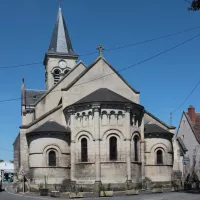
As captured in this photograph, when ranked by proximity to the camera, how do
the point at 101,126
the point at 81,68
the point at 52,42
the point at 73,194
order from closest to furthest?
the point at 73,194 → the point at 101,126 → the point at 81,68 → the point at 52,42

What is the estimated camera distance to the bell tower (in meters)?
52.8

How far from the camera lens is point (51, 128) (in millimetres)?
31750

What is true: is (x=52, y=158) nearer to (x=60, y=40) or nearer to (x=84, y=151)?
(x=84, y=151)

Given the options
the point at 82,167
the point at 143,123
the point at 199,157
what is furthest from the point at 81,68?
the point at 199,157

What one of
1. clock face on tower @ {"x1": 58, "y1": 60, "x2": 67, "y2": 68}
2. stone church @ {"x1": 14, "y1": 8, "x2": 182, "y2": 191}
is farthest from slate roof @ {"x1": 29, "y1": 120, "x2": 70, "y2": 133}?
clock face on tower @ {"x1": 58, "y1": 60, "x2": 67, "y2": 68}

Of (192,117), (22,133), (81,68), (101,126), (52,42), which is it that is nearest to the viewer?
(101,126)

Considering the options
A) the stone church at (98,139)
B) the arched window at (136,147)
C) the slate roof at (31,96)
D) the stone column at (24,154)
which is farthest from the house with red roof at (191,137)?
the slate roof at (31,96)

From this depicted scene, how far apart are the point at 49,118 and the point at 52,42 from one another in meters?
23.6

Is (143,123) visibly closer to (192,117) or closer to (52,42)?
(192,117)

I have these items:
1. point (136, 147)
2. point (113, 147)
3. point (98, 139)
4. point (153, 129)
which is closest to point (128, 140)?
point (113, 147)

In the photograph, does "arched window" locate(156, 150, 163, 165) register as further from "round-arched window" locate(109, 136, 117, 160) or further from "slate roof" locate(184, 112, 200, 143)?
"slate roof" locate(184, 112, 200, 143)

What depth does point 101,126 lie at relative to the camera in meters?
30.2

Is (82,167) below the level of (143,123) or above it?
below

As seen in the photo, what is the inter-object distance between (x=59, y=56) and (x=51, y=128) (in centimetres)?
2334
